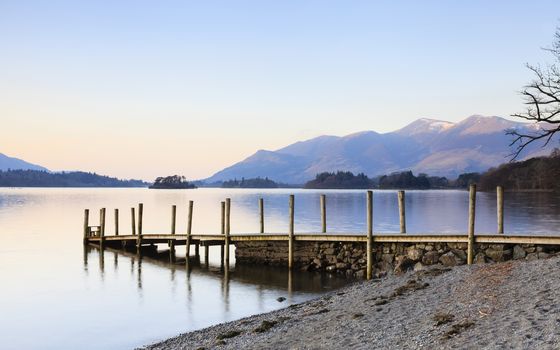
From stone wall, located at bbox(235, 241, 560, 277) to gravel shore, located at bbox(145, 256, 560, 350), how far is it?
3.75 m

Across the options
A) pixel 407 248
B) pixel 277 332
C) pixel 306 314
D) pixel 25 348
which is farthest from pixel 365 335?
pixel 407 248

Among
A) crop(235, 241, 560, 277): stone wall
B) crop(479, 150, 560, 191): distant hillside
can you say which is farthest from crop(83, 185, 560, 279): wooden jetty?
crop(479, 150, 560, 191): distant hillside

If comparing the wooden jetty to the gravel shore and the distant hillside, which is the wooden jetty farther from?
the distant hillside

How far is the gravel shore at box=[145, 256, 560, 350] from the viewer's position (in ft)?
36.4

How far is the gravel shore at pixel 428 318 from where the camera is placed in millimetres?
11086

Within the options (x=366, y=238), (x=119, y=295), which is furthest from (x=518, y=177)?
(x=119, y=295)

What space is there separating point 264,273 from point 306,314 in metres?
12.5

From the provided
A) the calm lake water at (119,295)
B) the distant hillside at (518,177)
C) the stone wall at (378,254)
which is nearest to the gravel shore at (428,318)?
the calm lake water at (119,295)

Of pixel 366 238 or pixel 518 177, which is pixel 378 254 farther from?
pixel 518 177

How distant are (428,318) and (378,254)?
45.2 ft

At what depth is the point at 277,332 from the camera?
1488 centimetres

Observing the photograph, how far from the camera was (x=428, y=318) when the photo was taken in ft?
43.3

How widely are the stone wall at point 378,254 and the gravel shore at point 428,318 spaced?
375cm

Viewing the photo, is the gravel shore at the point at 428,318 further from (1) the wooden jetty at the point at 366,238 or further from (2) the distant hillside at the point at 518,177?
(2) the distant hillside at the point at 518,177
